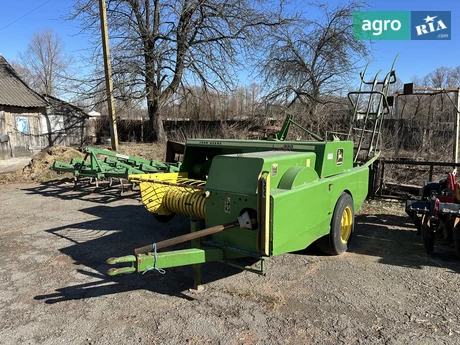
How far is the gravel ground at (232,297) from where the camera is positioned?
2.83 m

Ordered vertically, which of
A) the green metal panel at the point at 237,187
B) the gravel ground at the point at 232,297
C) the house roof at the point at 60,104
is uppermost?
Result: the house roof at the point at 60,104

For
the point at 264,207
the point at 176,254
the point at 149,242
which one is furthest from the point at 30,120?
the point at 264,207

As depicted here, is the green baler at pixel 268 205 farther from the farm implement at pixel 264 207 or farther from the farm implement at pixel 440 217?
the farm implement at pixel 440 217

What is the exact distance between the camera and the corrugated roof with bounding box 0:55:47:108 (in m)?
17.6

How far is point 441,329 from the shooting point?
2.86 m

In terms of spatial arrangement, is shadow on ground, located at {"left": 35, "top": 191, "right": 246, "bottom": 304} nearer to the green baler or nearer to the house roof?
the green baler

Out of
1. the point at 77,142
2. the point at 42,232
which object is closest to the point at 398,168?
the point at 42,232

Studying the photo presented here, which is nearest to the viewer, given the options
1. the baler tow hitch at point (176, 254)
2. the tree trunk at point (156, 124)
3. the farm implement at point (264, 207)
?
the baler tow hitch at point (176, 254)

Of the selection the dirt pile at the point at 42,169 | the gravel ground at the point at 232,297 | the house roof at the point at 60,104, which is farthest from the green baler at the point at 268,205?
the house roof at the point at 60,104

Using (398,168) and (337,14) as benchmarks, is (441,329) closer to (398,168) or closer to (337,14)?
(398,168)

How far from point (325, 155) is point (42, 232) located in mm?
4325

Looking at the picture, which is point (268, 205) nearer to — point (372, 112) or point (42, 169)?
point (372, 112)

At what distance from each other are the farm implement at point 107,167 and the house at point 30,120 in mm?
10567

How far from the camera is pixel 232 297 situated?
340cm
